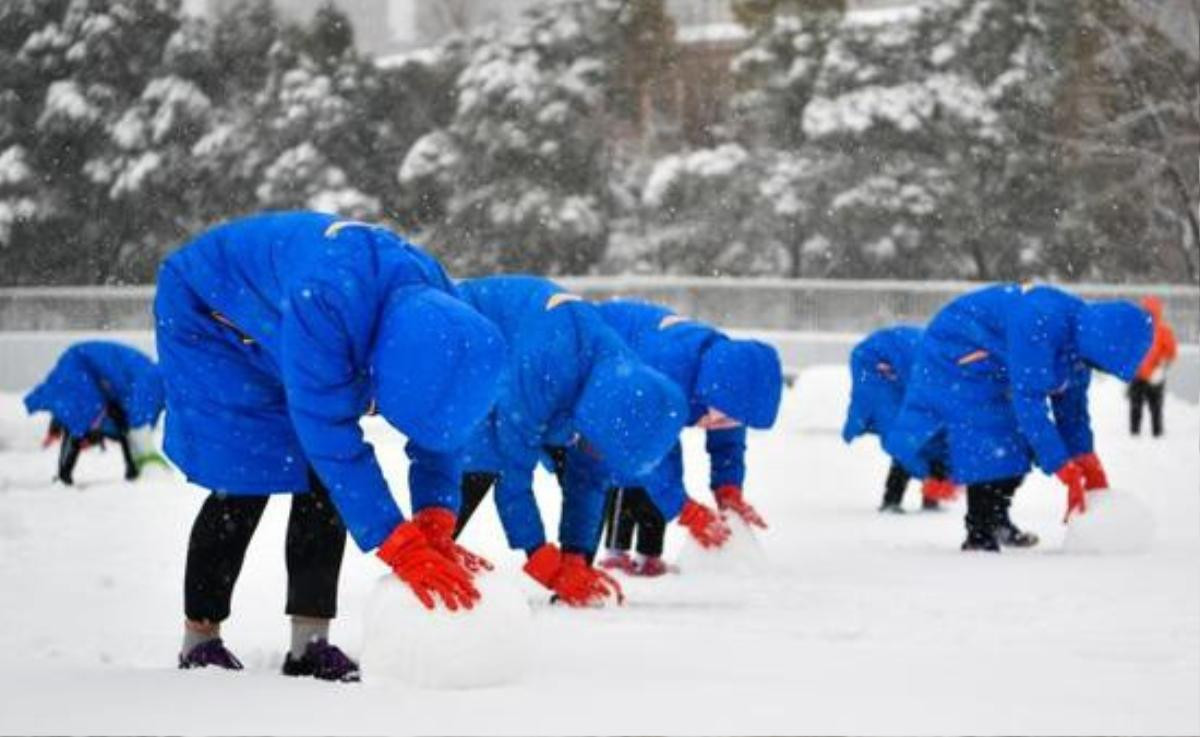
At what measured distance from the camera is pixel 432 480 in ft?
12.6

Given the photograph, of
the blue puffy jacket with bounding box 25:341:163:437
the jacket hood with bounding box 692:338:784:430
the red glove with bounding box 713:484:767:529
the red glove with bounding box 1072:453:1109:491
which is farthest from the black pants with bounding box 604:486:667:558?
the blue puffy jacket with bounding box 25:341:163:437

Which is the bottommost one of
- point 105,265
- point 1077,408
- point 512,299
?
point 105,265

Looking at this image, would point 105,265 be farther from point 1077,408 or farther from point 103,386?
point 1077,408

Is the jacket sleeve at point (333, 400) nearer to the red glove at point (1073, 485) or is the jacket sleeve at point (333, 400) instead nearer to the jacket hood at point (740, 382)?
the jacket hood at point (740, 382)

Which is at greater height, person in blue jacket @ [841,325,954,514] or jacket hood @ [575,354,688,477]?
jacket hood @ [575,354,688,477]

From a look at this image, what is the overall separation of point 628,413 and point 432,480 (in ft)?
4.41

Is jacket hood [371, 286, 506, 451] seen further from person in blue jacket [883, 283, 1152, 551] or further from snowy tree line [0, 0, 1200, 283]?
snowy tree line [0, 0, 1200, 283]

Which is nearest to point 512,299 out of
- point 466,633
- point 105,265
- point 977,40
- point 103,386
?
point 466,633

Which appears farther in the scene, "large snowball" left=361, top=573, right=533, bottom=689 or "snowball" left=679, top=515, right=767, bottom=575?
Result: "snowball" left=679, top=515, right=767, bottom=575

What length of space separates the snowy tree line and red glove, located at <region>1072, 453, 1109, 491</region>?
758 inches

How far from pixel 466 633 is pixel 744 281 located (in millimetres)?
23515

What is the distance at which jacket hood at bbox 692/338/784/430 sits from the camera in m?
6.43

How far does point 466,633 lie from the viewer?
3439 mm

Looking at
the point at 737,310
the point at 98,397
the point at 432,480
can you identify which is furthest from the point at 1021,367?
the point at 737,310
